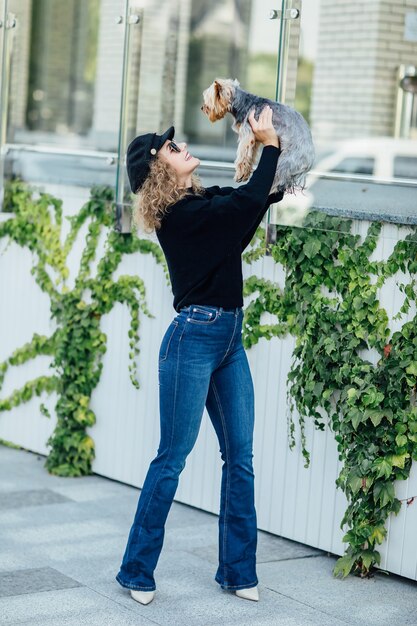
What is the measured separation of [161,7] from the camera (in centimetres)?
1034

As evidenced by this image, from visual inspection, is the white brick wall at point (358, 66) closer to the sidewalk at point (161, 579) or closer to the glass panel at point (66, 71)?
the glass panel at point (66, 71)

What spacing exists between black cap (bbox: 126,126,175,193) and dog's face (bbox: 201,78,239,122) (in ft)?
0.72

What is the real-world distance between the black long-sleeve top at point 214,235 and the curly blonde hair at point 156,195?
0.03 metres

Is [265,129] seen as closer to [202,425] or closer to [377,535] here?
[377,535]

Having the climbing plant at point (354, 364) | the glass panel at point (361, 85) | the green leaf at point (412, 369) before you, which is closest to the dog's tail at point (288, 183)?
the climbing plant at point (354, 364)

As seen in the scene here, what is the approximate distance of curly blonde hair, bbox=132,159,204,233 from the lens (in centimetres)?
415

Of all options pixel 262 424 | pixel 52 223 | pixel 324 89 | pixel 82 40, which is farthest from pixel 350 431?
pixel 82 40

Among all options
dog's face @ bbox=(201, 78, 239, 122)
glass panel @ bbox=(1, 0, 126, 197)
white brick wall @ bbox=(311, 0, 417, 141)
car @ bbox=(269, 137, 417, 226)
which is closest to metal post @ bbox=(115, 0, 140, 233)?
car @ bbox=(269, 137, 417, 226)

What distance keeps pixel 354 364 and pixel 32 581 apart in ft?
5.39

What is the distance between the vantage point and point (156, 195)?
4.15 meters

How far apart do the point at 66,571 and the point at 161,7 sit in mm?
6855

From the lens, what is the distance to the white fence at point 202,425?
497 centimetres

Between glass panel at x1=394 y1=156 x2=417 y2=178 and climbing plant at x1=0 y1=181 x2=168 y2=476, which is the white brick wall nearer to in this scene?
glass panel at x1=394 y1=156 x2=417 y2=178

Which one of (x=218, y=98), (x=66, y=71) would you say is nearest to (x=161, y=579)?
(x=218, y=98)
